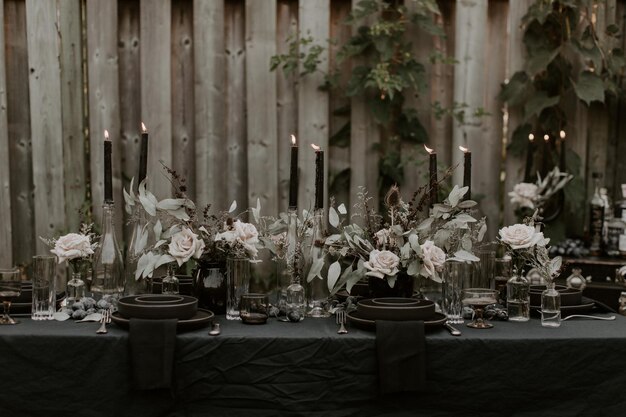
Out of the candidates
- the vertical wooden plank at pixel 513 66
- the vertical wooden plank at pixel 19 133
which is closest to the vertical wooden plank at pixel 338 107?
the vertical wooden plank at pixel 513 66

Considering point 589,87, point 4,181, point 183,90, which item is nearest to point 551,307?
point 589,87

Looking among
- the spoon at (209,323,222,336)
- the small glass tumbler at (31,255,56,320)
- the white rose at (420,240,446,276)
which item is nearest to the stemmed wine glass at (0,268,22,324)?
the small glass tumbler at (31,255,56,320)

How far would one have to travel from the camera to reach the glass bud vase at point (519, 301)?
196cm

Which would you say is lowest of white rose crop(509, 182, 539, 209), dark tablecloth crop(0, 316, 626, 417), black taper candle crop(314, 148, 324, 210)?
dark tablecloth crop(0, 316, 626, 417)

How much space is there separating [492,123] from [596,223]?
0.65 metres

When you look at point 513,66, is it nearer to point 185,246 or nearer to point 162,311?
point 185,246

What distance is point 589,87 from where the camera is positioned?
3.25m

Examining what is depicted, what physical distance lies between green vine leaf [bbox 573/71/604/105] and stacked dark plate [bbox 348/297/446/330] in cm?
178

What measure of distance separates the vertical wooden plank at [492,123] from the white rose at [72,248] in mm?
1976

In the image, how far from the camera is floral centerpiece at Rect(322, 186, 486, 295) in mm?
1889

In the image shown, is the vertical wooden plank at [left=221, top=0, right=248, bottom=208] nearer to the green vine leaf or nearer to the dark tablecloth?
the green vine leaf

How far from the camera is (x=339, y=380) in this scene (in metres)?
1.76

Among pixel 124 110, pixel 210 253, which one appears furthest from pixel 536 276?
pixel 124 110

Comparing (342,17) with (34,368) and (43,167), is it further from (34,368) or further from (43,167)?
(34,368)
